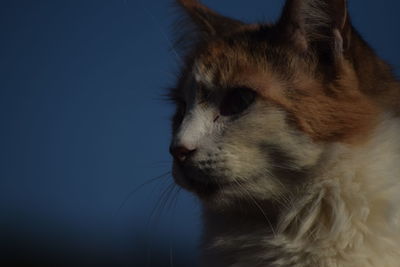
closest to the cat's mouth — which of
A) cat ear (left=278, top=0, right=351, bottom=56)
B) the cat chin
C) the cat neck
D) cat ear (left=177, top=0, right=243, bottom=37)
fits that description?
the cat chin

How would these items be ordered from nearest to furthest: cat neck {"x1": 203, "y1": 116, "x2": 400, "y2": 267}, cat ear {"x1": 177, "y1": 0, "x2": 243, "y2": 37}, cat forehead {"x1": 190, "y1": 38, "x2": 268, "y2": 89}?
cat neck {"x1": 203, "y1": 116, "x2": 400, "y2": 267} → cat forehead {"x1": 190, "y1": 38, "x2": 268, "y2": 89} → cat ear {"x1": 177, "y1": 0, "x2": 243, "y2": 37}

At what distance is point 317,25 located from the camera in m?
1.25

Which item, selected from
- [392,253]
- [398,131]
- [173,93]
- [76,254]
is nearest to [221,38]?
[173,93]

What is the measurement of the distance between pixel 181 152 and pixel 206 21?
1.80 feet

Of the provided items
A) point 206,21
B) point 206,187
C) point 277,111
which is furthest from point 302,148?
point 206,21

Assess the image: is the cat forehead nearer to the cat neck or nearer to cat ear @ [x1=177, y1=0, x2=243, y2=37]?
cat ear @ [x1=177, y1=0, x2=243, y2=37]

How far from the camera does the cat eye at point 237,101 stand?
125 cm

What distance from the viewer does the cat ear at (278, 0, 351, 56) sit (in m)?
1.19

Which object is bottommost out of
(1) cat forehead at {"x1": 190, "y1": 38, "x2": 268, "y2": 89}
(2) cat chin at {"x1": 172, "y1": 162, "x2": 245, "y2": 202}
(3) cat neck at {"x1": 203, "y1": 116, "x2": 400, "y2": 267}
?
(3) cat neck at {"x1": 203, "y1": 116, "x2": 400, "y2": 267}

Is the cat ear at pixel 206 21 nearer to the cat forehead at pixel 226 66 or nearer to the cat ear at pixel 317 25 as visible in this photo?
the cat forehead at pixel 226 66

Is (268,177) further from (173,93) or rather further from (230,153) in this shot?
(173,93)

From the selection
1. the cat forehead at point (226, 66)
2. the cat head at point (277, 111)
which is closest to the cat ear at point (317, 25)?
the cat head at point (277, 111)

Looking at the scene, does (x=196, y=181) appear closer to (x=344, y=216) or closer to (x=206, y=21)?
(x=344, y=216)

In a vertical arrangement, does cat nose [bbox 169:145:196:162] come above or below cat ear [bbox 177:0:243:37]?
below
